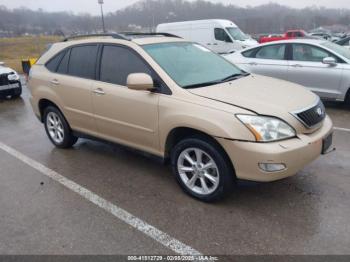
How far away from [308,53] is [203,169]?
4.95 meters

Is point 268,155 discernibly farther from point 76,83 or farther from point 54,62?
point 54,62

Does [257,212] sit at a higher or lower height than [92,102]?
lower

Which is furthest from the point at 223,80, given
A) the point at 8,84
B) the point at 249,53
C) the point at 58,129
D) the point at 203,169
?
the point at 8,84

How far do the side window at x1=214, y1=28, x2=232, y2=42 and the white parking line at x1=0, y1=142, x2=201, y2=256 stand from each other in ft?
45.5

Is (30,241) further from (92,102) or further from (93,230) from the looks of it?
(92,102)

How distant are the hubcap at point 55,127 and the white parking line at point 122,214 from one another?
1.89ft

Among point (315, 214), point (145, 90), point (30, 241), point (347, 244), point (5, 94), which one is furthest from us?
point (5, 94)

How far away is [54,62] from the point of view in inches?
207

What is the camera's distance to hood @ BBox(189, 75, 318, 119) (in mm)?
3311

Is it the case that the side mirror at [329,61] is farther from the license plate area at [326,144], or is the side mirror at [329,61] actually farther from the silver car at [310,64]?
the license plate area at [326,144]

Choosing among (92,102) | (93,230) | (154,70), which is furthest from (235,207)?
(92,102)

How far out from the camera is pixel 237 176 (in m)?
3.32

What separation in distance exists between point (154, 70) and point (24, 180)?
2195mm

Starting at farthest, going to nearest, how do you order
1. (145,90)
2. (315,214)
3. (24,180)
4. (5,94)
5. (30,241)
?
(5,94) → (24,180) → (145,90) → (315,214) → (30,241)
